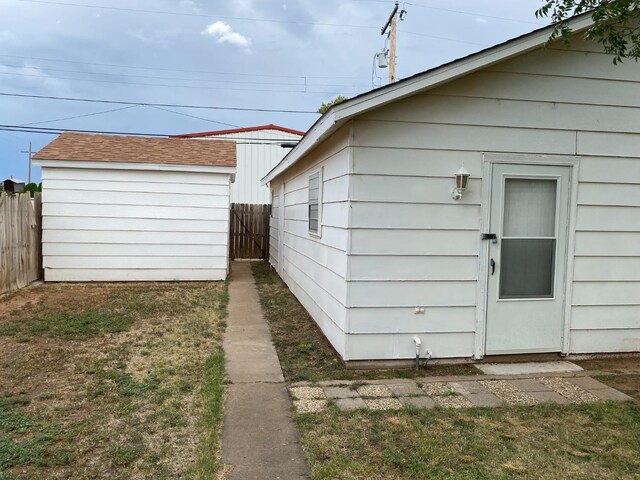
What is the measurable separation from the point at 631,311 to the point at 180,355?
472 cm

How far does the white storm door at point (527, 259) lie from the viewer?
463 centimetres

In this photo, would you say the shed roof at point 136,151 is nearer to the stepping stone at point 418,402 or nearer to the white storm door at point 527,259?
the white storm door at point 527,259

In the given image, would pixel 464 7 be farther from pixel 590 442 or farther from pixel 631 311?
pixel 590 442

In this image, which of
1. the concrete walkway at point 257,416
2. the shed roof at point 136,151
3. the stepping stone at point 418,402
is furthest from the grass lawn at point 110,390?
the shed roof at point 136,151

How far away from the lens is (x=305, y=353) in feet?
16.7

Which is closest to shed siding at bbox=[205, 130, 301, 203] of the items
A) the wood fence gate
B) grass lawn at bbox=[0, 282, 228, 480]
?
the wood fence gate

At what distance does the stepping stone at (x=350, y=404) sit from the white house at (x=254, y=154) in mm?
16324

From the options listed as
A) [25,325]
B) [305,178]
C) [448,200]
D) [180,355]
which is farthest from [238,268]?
[448,200]

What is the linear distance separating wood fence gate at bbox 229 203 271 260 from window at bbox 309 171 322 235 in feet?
27.3

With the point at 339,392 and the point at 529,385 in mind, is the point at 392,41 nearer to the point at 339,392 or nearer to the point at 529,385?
the point at 529,385

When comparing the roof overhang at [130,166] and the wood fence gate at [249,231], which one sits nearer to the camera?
the roof overhang at [130,166]

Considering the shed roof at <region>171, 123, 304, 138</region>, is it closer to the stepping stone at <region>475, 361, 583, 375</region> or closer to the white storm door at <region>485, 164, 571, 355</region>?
the white storm door at <region>485, 164, 571, 355</region>

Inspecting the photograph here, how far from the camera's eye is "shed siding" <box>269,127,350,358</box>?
15.1 feet

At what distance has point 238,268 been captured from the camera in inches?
515
